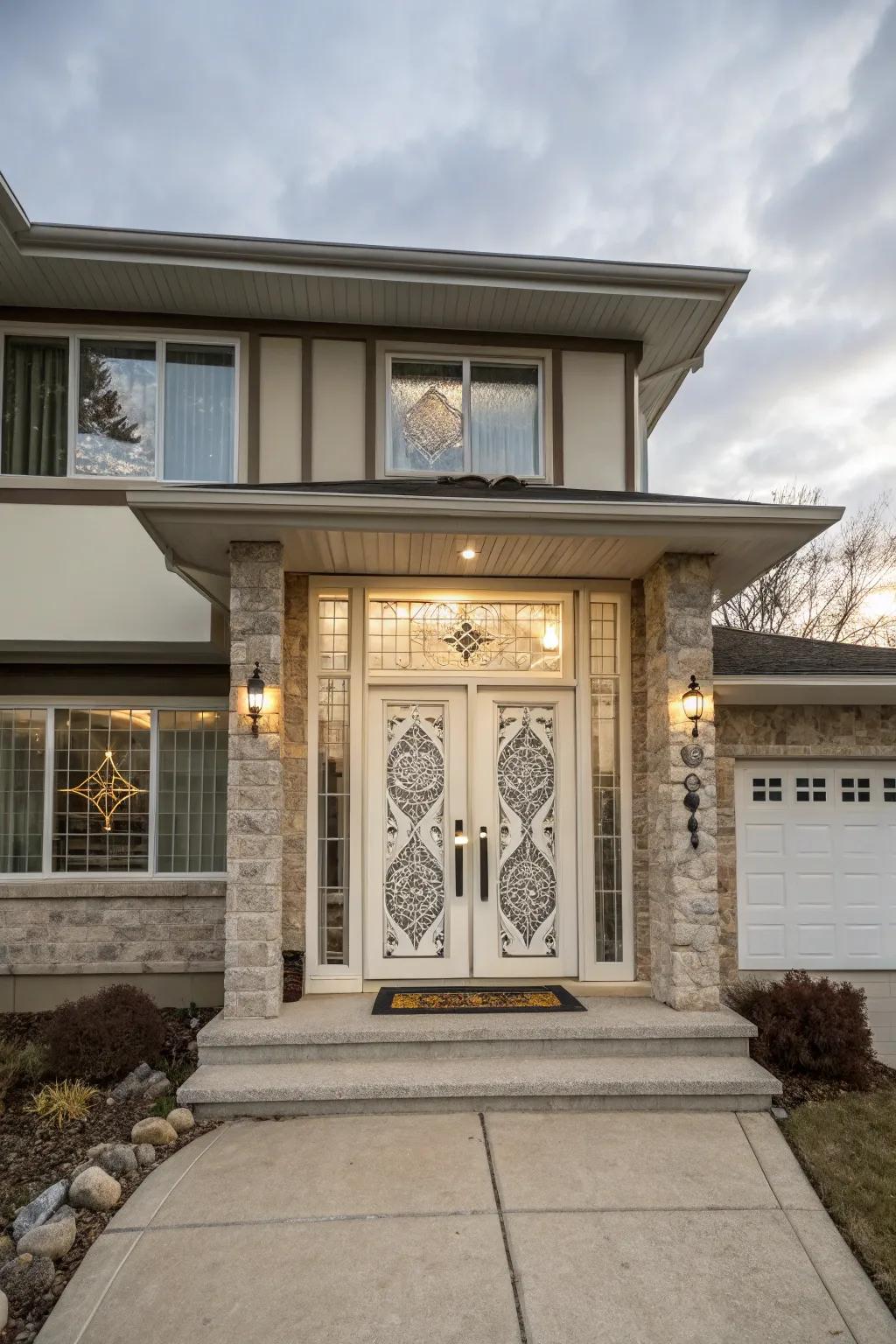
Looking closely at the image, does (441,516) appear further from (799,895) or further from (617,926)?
(799,895)

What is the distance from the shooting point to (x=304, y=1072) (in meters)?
4.80

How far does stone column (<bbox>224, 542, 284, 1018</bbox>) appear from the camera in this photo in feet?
17.2

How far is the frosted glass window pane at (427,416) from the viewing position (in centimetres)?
729

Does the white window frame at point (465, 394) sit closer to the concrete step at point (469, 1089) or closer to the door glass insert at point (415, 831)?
the door glass insert at point (415, 831)

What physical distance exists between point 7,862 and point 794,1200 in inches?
242

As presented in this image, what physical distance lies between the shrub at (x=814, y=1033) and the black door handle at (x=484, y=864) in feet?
6.58

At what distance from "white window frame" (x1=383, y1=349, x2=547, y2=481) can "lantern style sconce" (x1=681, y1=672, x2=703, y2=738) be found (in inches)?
102

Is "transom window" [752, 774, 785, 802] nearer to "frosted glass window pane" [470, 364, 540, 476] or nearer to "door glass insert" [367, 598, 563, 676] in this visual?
"door glass insert" [367, 598, 563, 676]

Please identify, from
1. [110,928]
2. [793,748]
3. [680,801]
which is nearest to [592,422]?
[793,748]

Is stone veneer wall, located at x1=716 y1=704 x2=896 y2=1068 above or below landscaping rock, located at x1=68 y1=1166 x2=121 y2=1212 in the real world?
above

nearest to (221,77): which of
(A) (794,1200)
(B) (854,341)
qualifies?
(B) (854,341)

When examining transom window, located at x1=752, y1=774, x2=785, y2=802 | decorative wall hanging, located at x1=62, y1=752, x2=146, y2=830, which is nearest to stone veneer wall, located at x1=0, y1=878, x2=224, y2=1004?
decorative wall hanging, located at x1=62, y1=752, x2=146, y2=830

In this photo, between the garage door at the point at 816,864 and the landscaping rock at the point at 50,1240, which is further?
the garage door at the point at 816,864

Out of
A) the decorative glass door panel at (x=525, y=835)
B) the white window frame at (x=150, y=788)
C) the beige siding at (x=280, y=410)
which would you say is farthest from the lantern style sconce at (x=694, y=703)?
the white window frame at (x=150, y=788)
